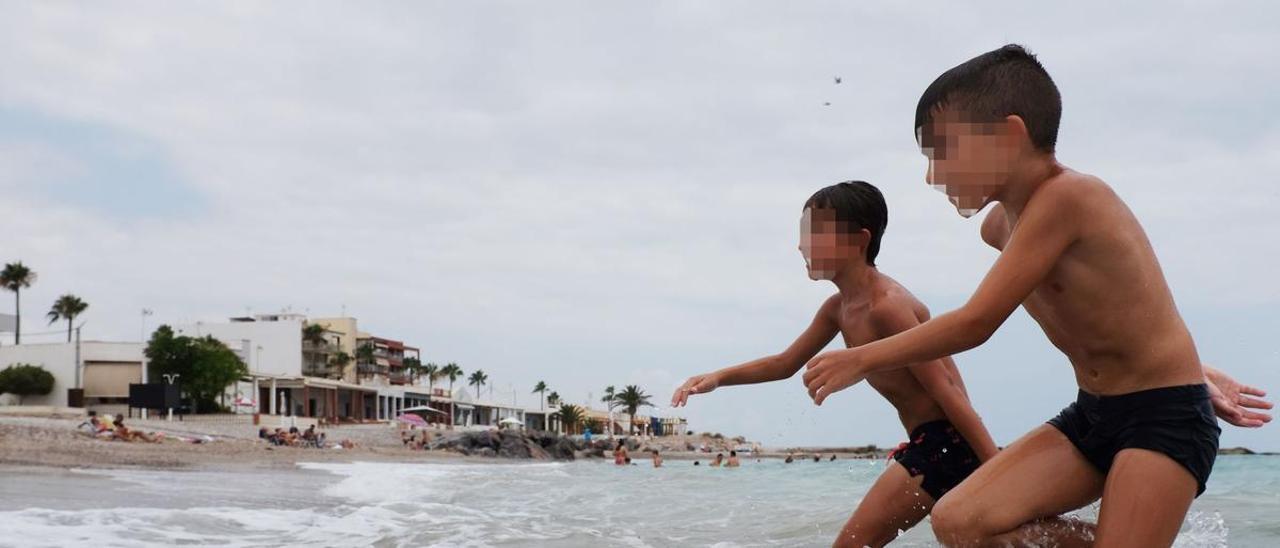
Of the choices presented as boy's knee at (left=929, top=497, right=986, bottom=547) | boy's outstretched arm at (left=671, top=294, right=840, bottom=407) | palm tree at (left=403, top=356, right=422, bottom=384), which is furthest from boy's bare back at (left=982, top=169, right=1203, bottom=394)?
palm tree at (left=403, top=356, right=422, bottom=384)

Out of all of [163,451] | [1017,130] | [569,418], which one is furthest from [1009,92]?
[569,418]

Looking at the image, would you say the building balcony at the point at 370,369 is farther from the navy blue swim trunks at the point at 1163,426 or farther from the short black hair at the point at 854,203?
the navy blue swim trunks at the point at 1163,426

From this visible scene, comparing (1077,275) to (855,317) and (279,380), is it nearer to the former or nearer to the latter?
(855,317)

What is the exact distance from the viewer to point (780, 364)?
171 inches

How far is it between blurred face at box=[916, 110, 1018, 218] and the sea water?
366 centimetres

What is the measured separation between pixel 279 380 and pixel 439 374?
5007cm

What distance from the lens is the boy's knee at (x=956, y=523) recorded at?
2.80 metres

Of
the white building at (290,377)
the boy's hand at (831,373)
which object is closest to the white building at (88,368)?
the white building at (290,377)

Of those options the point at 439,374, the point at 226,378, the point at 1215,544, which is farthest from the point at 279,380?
the point at 1215,544

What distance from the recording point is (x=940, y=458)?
391cm

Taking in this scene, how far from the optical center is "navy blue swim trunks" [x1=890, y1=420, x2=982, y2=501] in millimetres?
3887

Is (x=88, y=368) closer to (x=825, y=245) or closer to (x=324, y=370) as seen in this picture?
(x=324, y=370)

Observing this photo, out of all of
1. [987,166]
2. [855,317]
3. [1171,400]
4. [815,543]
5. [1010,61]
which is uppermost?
[1010,61]

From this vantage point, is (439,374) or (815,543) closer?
(815,543)
